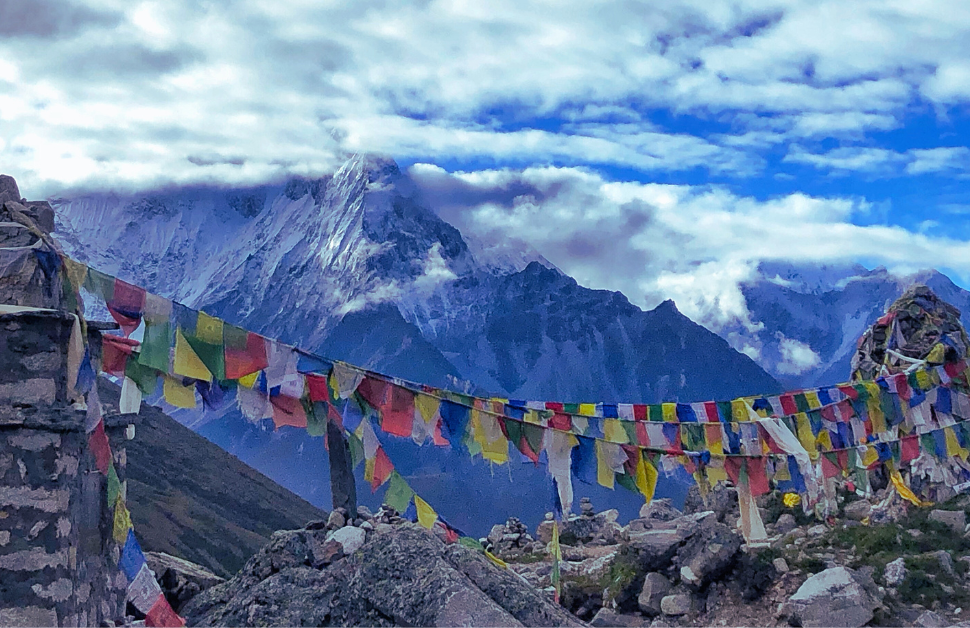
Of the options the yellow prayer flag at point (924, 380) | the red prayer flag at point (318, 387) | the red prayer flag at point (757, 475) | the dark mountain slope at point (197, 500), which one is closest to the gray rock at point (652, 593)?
the red prayer flag at point (757, 475)

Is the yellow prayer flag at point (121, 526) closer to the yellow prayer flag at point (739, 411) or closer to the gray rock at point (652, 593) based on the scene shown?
the gray rock at point (652, 593)

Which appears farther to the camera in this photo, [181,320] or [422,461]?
[422,461]

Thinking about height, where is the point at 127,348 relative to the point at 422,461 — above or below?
above

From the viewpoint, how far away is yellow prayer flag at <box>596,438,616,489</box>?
11164 millimetres

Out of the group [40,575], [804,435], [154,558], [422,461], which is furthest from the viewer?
[422,461]

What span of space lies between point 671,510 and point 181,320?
683 inches

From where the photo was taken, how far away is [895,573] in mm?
14211

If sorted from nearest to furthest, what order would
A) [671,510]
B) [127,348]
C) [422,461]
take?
1. [127,348]
2. [671,510]
3. [422,461]

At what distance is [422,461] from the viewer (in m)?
168

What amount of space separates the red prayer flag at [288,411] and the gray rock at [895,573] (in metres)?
9.56

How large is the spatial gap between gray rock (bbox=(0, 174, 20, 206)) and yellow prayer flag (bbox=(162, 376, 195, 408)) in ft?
8.03

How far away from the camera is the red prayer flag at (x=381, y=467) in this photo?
970 cm

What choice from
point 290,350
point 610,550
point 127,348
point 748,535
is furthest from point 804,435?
point 127,348

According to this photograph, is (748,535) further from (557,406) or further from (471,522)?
(471,522)
